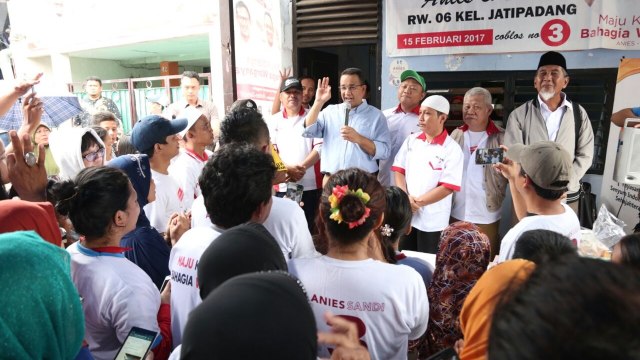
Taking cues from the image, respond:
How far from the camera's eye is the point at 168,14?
7434 millimetres

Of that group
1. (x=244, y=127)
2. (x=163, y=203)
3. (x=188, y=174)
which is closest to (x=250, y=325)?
(x=244, y=127)

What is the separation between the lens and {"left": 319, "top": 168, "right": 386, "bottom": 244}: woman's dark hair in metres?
1.35

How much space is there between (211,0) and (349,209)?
670 centimetres

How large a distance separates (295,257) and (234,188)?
484mm

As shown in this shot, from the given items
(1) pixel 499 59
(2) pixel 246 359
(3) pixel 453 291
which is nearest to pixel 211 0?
(1) pixel 499 59

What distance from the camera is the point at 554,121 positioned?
3273 millimetres

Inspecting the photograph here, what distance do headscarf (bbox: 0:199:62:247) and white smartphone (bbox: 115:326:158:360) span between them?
0.47 meters

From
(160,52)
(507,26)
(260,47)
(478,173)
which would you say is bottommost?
(478,173)

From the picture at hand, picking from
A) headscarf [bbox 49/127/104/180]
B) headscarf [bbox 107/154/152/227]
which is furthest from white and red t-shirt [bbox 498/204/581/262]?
headscarf [bbox 49/127/104/180]

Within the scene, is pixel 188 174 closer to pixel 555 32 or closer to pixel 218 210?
pixel 218 210

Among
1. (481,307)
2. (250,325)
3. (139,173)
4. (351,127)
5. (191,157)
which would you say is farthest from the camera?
(351,127)

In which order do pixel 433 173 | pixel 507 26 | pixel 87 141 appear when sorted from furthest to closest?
pixel 507 26, pixel 433 173, pixel 87 141

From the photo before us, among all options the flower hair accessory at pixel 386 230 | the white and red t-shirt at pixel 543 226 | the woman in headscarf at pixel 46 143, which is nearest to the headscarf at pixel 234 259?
the flower hair accessory at pixel 386 230

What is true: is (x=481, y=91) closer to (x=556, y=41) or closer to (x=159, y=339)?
(x=556, y=41)
